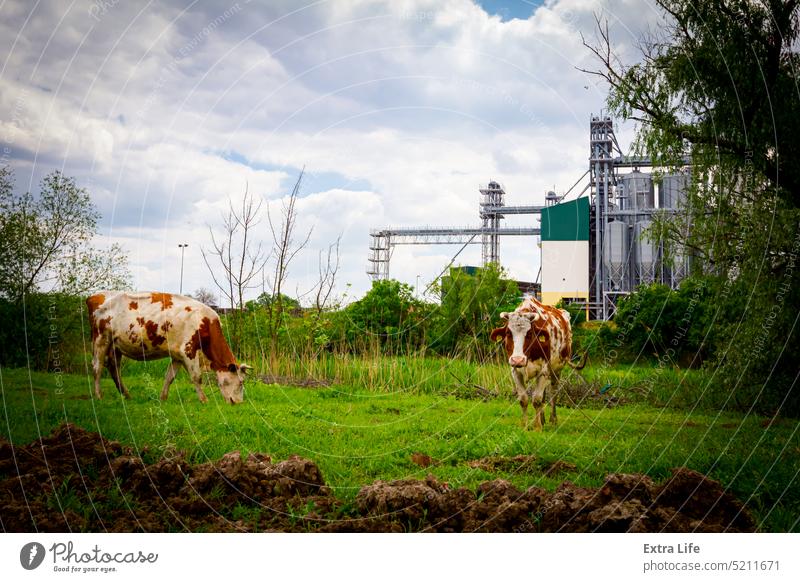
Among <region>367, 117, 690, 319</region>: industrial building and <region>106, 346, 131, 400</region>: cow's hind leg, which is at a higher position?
<region>367, 117, 690, 319</region>: industrial building

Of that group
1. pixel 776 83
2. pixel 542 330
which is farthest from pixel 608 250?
pixel 776 83

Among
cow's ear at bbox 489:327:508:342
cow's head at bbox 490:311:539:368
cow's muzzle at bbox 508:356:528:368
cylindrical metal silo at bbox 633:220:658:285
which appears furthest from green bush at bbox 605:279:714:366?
cow's muzzle at bbox 508:356:528:368

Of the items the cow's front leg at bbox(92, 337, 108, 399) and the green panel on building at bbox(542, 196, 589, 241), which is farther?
the green panel on building at bbox(542, 196, 589, 241)

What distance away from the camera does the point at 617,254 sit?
21.1 ft

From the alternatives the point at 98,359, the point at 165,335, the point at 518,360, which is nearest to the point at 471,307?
the point at 518,360

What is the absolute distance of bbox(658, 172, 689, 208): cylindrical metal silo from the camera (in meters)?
5.93

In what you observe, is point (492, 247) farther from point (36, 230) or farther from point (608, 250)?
point (36, 230)

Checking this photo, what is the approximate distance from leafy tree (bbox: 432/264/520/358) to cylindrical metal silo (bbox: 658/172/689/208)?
7.86 ft

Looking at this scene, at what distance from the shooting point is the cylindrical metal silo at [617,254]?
6.36 metres

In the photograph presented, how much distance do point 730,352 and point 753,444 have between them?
0.91 meters

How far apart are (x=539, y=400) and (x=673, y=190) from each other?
8.66ft

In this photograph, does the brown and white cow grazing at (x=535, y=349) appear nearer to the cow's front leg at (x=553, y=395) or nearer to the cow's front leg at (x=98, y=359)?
the cow's front leg at (x=553, y=395)
